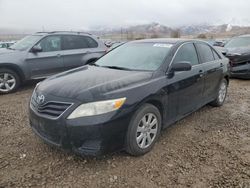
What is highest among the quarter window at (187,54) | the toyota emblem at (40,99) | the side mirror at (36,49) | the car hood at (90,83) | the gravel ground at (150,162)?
the quarter window at (187,54)

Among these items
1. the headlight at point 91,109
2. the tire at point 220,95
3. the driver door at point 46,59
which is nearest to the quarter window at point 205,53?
the tire at point 220,95

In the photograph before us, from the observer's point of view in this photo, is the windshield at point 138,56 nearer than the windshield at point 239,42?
Yes

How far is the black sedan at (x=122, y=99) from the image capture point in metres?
2.79

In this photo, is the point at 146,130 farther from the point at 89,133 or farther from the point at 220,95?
the point at 220,95

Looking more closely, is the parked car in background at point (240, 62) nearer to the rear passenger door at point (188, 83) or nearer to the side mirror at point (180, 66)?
the rear passenger door at point (188, 83)

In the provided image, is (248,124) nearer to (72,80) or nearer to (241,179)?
(241,179)

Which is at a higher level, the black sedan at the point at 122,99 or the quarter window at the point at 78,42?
the quarter window at the point at 78,42

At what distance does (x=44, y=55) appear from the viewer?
6844mm

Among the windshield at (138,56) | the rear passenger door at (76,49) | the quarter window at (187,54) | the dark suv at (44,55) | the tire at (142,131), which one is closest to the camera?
the tire at (142,131)

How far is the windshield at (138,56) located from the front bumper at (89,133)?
1138 millimetres

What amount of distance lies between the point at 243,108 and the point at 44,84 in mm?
4192

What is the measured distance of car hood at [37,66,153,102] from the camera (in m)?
2.88

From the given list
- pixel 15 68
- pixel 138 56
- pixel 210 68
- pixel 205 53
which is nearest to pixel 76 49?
pixel 15 68

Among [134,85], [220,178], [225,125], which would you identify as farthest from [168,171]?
[225,125]
